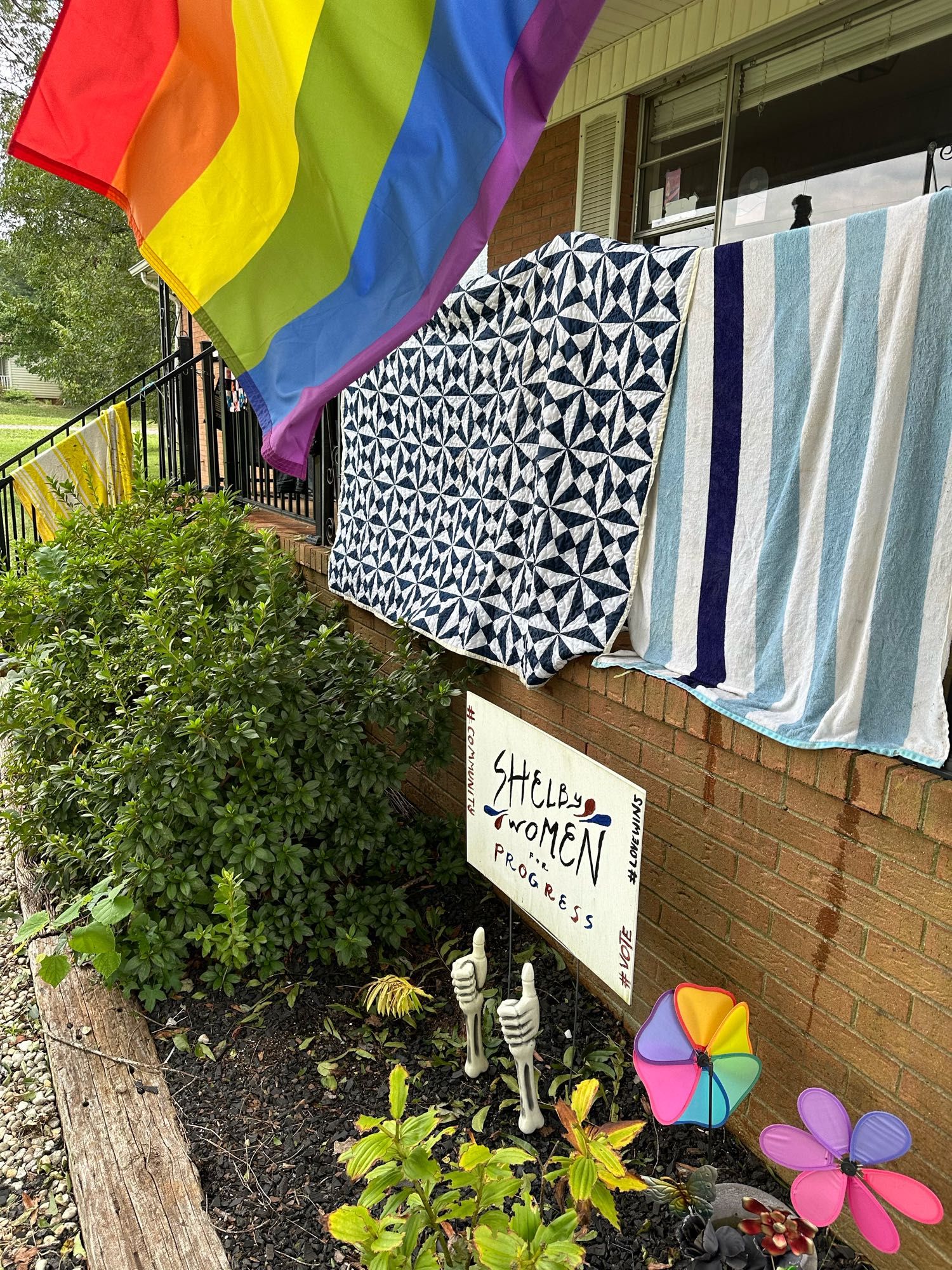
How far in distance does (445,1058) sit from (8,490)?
747cm

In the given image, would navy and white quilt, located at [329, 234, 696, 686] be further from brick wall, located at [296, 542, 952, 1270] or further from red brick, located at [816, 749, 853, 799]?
red brick, located at [816, 749, 853, 799]

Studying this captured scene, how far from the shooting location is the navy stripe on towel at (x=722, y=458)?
2135 millimetres

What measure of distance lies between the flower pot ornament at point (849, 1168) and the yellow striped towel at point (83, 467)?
717 cm

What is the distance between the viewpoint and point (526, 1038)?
2229 mm

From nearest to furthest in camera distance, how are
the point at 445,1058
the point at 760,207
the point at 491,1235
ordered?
the point at 491,1235 < the point at 445,1058 < the point at 760,207

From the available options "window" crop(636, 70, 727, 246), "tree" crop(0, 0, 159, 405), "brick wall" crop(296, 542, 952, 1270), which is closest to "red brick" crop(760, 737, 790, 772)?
"brick wall" crop(296, 542, 952, 1270)

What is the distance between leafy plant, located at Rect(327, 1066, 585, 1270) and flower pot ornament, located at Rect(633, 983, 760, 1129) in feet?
0.99

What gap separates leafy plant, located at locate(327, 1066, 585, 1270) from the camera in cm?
140

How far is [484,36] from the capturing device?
5.10ft

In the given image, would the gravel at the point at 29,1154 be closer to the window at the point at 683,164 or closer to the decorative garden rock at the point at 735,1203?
the decorative garden rock at the point at 735,1203

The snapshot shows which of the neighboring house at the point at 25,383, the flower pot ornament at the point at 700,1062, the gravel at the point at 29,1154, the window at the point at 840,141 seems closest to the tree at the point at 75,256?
the window at the point at 840,141

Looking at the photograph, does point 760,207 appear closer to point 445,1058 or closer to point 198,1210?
point 445,1058

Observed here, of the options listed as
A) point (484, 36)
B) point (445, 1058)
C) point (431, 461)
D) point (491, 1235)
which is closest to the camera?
point (491, 1235)

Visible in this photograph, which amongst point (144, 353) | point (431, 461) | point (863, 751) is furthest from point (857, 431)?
point (144, 353)
